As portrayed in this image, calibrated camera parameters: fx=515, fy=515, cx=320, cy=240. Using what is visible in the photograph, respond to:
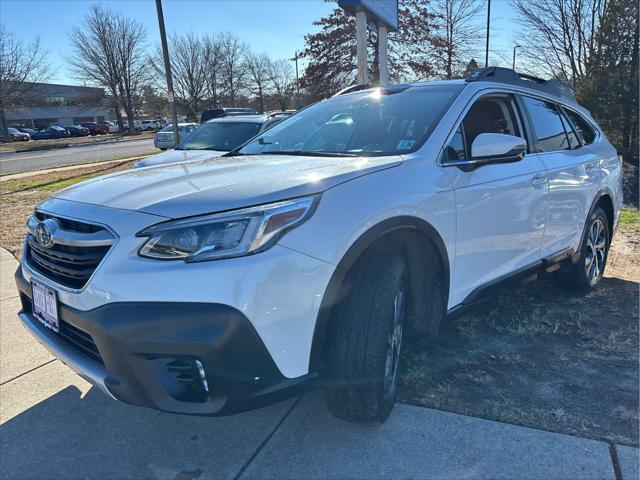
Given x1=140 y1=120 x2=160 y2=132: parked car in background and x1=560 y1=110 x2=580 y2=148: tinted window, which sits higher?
x1=560 y1=110 x2=580 y2=148: tinted window

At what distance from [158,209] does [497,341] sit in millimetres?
2563

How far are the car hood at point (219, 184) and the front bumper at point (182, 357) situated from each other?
1.38 ft

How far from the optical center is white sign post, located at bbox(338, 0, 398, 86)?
9.61 m

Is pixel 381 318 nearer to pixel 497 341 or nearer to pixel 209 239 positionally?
pixel 209 239

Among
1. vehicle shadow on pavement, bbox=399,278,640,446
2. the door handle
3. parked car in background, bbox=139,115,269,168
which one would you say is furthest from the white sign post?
vehicle shadow on pavement, bbox=399,278,640,446

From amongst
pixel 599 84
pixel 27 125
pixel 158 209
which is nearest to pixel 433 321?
pixel 158 209

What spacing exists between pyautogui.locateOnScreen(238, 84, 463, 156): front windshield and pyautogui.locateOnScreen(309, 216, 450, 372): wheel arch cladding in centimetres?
48

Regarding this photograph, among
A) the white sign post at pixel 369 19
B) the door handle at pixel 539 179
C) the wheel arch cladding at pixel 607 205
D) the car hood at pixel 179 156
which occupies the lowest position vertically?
the wheel arch cladding at pixel 607 205

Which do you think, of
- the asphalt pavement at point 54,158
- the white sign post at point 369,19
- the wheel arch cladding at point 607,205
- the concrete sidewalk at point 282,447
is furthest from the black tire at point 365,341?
the asphalt pavement at point 54,158

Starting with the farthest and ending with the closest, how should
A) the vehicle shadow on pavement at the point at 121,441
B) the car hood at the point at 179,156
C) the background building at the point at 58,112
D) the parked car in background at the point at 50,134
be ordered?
the background building at the point at 58,112
the parked car in background at the point at 50,134
the car hood at the point at 179,156
the vehicle shadow on pavement at the point at 121,441

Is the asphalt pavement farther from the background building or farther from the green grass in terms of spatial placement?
the background building

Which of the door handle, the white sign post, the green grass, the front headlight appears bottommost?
the green grass

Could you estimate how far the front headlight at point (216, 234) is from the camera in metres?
1.98

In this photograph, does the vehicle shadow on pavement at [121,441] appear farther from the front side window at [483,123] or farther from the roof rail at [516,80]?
the roof rail at [516,80]
